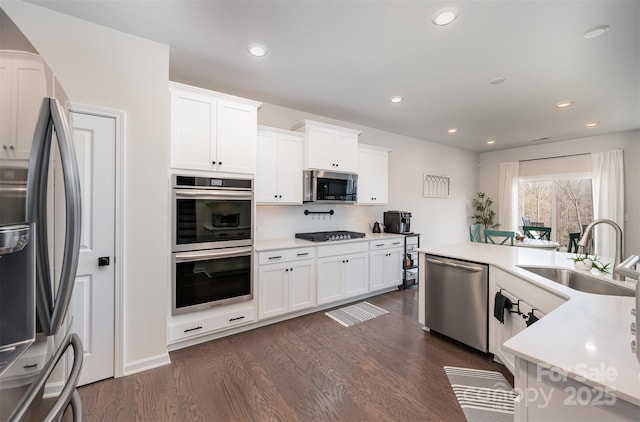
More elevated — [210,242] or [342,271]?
[210,242]

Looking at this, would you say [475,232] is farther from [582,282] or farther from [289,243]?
[289,243]

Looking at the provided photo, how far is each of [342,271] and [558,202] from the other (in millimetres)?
5383

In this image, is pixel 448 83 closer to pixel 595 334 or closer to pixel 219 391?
pixel 595 334

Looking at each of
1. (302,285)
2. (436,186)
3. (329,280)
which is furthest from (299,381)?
(436,186)

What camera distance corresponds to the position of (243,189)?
2783mm

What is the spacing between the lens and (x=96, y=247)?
2023 mm

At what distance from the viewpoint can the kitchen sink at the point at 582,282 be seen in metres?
1.67

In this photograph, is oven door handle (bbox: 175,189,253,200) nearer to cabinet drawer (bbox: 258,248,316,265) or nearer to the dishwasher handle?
cabinet drawer (bbox: 258,248,316,265)

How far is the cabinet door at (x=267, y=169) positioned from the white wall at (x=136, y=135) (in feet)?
3.60

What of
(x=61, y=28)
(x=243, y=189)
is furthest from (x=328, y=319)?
(x=61, y=28)

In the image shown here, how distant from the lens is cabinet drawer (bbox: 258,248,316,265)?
116 inches

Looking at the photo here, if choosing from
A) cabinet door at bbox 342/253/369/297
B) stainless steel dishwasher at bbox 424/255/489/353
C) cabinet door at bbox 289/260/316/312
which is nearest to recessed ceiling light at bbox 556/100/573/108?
stainless steel dishwasher at bbox 424/255/489/353

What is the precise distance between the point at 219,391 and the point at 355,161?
3.19 meters

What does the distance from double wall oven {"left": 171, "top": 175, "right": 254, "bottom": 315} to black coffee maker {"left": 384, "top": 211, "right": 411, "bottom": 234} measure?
8.86ft
